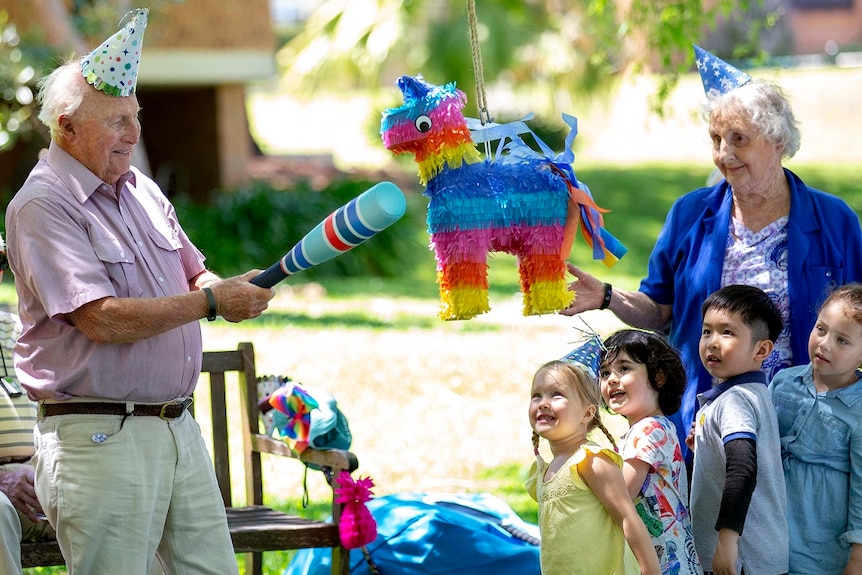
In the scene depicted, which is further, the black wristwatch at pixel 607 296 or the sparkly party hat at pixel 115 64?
the black wristwatch at pixel 607 296

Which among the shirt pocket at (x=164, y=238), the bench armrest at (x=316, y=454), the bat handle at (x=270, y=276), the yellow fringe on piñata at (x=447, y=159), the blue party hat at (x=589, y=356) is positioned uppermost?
the yellow fringe on piñata at (x=447, y=159)

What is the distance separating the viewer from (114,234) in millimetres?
2814

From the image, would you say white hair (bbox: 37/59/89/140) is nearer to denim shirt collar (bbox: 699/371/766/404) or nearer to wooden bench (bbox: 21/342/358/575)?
wooden bench (bbox: 21/342/358/575)

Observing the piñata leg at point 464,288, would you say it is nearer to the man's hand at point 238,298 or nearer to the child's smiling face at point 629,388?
the child's smiling face at point 629,388

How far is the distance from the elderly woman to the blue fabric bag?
86 cm

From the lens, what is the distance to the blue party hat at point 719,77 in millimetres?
3365

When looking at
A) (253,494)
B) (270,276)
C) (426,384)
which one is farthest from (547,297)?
(426,384)

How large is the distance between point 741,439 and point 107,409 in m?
1.56

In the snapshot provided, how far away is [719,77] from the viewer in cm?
339

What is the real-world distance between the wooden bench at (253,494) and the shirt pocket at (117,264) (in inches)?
38.3

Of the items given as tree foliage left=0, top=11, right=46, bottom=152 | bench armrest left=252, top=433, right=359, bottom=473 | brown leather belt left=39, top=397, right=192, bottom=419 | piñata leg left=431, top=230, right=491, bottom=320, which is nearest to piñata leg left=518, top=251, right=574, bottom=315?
piñata leg left=431, top=230, right=491, bottom=320

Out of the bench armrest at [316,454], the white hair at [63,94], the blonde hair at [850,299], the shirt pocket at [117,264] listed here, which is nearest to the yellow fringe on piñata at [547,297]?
the blonde hair at [850,299]

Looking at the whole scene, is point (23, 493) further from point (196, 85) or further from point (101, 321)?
point (196, 85)

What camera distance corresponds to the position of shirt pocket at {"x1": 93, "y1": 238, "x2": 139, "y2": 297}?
9.06 ft
